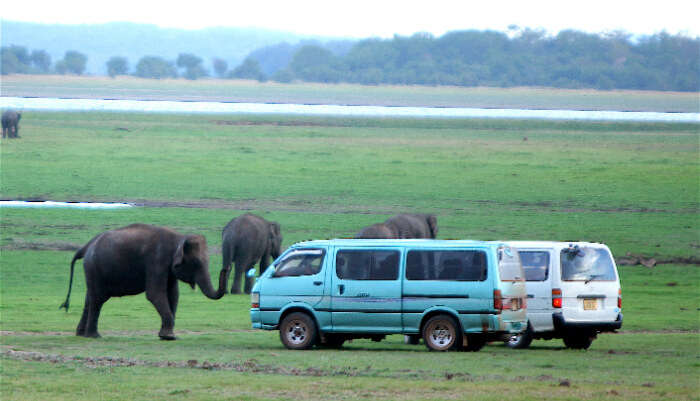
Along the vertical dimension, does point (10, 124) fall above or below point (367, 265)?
above

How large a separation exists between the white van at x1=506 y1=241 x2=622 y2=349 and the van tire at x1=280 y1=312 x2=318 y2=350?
3.35 meters

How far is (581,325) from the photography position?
20.7 m

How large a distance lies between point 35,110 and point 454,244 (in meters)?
73.6

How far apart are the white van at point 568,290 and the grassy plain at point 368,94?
288 feet

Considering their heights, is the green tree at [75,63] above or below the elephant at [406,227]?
above

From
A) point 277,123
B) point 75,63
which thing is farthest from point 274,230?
point 75,63

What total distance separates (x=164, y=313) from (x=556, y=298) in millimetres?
6403

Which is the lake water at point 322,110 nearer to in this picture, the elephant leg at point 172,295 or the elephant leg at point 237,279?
the elephant leg at point 237,279

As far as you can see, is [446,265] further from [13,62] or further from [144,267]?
[13,62]

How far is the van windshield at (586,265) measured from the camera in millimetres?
20844

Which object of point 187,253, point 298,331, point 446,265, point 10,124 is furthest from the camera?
point 10,124


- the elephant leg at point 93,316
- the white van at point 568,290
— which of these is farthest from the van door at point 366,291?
the elephant leg at point 93,316

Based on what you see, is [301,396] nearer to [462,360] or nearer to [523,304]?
[462,360]

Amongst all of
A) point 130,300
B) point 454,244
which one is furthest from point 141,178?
point 454,244
